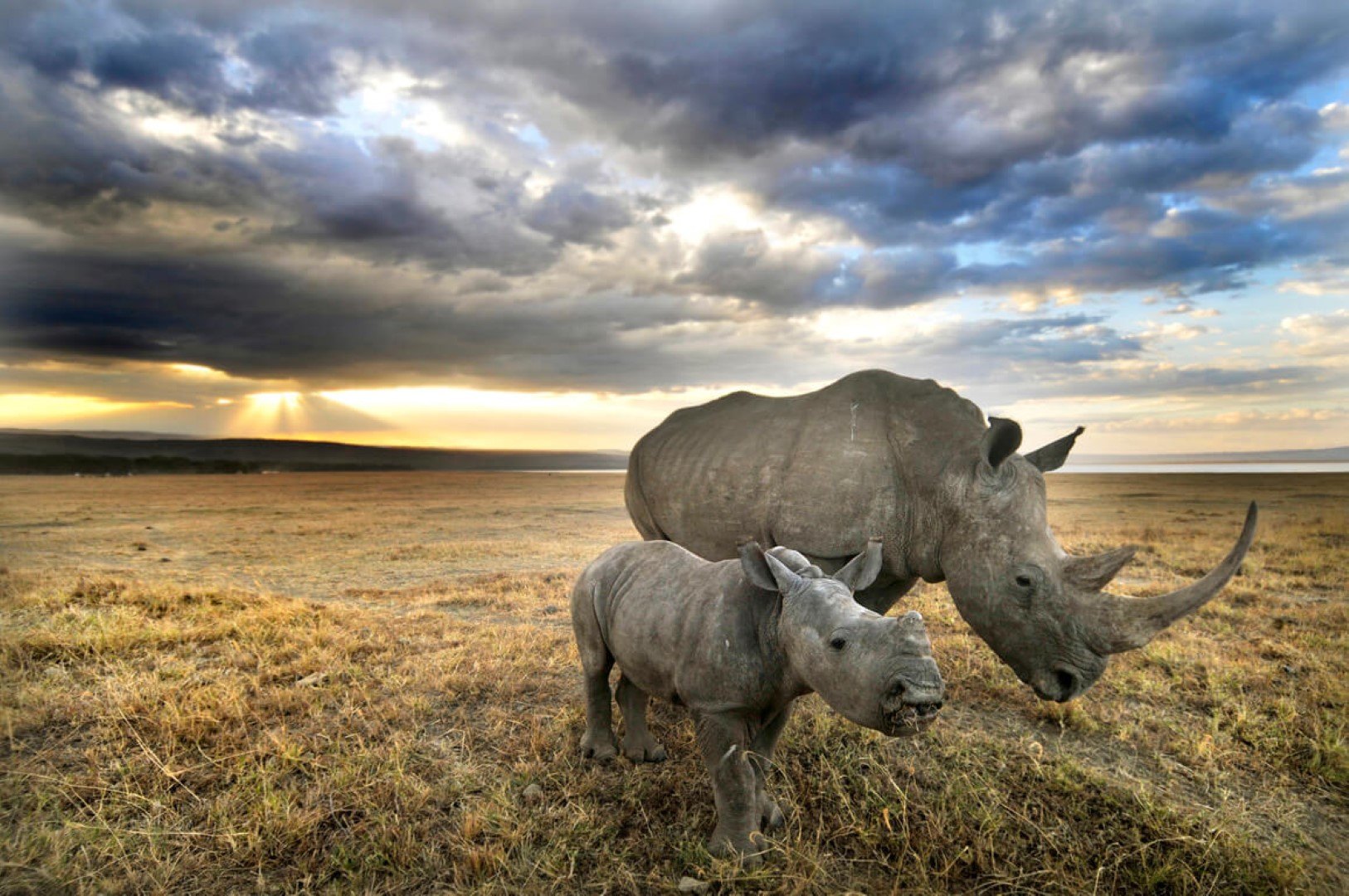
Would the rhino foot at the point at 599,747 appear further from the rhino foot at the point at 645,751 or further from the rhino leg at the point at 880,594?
the rhino leg at the point at 880,594

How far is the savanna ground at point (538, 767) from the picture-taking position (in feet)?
10.2

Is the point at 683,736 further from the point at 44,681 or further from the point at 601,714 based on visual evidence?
the point at 44,681

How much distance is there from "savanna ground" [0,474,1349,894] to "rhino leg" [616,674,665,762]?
5.3 inches

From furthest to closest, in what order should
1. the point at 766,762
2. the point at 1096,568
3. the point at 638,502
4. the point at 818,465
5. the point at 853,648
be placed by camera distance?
the point at 638,502 < the point at 818,465 < the point at 1096,568 < the point at 766,762 < the point at 853,648

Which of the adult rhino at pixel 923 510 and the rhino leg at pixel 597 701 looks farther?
the rhino leg at pixel 597 701

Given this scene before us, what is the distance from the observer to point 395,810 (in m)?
3.53

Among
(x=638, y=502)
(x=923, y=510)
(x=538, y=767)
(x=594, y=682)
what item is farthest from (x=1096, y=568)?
(x=638, y=502)

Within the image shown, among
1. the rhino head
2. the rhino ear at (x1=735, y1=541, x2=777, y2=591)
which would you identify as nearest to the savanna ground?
the rhino head

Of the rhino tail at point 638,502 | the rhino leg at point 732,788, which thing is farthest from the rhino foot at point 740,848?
the rhino tail at point 638,502

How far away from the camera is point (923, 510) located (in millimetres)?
4734

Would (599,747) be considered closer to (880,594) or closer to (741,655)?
(741,655)

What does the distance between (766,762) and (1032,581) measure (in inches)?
79.8

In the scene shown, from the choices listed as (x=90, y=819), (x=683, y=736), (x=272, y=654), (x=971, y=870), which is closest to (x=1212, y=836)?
(x=971, y=870)

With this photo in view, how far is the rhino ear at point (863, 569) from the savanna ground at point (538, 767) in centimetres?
129
